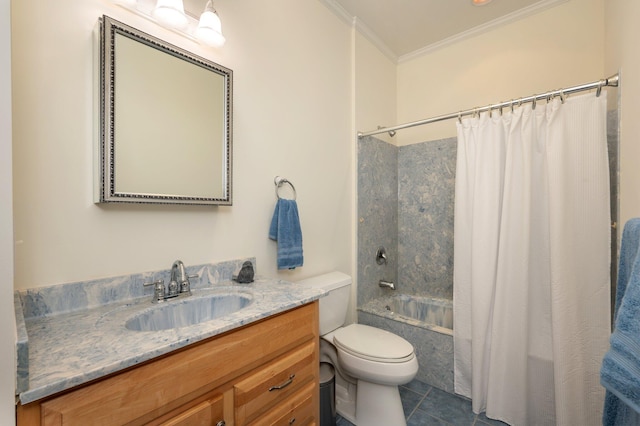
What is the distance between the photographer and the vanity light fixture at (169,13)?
1.07 m

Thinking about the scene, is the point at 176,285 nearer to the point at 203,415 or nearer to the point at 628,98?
the point at 203,415

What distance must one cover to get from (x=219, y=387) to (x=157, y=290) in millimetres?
474

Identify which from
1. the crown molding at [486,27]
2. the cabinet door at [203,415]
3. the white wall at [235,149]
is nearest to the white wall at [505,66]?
the crown molding at [486,27]

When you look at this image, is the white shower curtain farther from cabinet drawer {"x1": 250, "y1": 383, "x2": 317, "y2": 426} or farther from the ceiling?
cabinet drawer {"x1": 250, "y1": 383, "x2": 317, "y2": 426}

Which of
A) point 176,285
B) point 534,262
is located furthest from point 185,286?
point 534,262

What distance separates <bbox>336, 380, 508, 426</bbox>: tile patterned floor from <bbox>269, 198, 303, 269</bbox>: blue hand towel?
1.01m

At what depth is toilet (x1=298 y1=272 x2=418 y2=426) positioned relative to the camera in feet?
4.68

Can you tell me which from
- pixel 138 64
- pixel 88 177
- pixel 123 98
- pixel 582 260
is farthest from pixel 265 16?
pixel 582 260

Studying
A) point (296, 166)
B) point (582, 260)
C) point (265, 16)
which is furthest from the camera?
point (296, 166)

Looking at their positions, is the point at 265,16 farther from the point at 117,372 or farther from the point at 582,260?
the point at 582,260

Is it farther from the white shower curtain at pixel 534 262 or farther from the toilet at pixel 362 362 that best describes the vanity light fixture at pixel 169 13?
the white shower curtain at pixel 534 262

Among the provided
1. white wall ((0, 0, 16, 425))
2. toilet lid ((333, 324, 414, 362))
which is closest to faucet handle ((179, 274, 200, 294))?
white wall ((0, 0, 16, 425))

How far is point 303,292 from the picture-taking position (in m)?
1.16

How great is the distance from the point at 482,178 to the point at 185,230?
1724 mm
